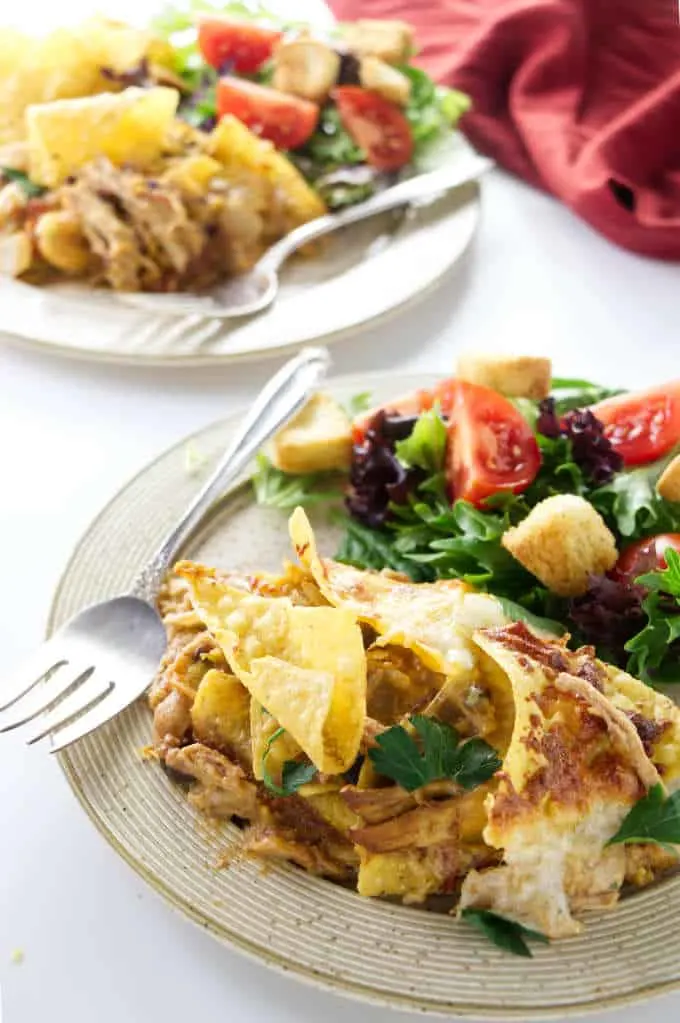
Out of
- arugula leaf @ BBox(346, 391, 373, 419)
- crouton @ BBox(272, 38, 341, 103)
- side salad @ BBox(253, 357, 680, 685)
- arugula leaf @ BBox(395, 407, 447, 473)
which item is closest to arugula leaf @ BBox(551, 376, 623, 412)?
side salad @ BBox(253, 357, 680, 685)

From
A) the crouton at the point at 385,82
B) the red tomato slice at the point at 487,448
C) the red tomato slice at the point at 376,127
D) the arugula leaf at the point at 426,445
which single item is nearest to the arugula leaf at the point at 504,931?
the red tomato slice at the point at 487,448

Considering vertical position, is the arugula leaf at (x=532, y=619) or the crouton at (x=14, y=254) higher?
the crouton at (x=14, y=254)

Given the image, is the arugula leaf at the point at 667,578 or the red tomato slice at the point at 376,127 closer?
the arugula leaf at the point at 667,578

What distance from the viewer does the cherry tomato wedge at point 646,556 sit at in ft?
8.07

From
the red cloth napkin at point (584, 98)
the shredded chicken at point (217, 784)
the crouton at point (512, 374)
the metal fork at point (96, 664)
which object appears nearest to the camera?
the shredded chicken at point (217, 784)

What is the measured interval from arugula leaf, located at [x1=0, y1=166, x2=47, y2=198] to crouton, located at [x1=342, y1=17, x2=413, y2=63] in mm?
1374

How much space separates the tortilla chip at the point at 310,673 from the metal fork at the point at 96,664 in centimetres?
32

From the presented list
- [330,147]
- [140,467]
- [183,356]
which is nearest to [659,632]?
[140,467]

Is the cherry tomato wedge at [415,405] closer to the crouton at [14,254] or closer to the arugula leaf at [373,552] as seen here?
the arugula leaf at [373,552]

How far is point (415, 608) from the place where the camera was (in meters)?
2.08

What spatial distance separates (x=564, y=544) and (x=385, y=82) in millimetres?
2481

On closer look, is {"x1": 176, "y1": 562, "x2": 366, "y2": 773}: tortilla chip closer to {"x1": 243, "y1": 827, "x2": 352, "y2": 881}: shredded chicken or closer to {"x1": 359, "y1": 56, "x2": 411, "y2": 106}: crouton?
{"x1": 243, "y1": 827, "x2": 352, "y2": 881}: shredded chicken

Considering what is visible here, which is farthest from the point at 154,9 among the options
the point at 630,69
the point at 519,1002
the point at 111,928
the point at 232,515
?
the point at 519,1002

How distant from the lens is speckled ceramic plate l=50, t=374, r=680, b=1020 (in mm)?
1760
